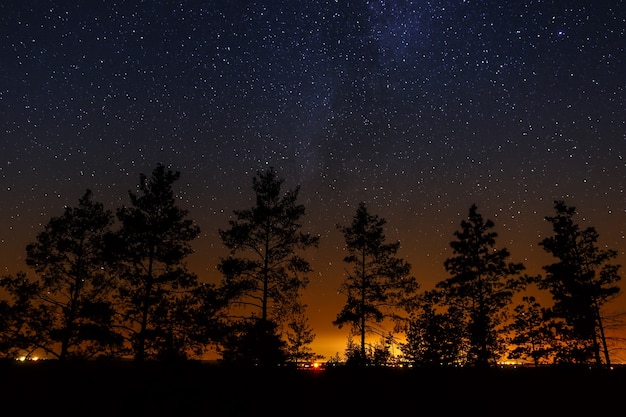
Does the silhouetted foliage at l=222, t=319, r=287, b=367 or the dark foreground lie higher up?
the silhouetted foliage at l=222, t=319, r=287, b=367

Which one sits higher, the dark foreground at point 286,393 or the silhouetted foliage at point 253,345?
the silhouetted foliage at point 253,345

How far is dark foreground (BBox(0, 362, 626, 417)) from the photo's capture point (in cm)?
1491

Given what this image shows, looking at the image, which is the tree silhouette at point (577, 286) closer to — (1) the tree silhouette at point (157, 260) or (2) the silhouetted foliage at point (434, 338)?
(2) the silhouetted foliage at point (434, 338)

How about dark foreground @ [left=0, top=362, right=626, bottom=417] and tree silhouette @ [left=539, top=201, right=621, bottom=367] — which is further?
tree silhouette @ [left=539, top=201, right=621, bottom=367]

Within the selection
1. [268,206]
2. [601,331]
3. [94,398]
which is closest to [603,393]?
[601,331]

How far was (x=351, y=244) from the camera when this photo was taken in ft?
102

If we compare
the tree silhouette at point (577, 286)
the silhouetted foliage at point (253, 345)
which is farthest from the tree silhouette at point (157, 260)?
the tree silhouette at point (577, 286)

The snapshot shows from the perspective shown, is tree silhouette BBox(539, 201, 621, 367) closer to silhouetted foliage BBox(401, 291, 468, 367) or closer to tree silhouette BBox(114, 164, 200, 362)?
silhouetted foliage BBox(401, 291, 468, 367)

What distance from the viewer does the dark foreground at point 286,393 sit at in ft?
48.9

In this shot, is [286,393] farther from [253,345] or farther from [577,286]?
[577,286]

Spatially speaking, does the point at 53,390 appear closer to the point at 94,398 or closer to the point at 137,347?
the point at 94,398

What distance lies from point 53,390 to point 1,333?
9729 millimetres

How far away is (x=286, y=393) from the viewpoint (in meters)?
17.7

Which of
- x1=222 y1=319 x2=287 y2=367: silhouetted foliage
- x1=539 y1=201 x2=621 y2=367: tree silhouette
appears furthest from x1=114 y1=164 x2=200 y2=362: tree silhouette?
x1=539 y1=201 x2=621 y2=367: tree silhouette
